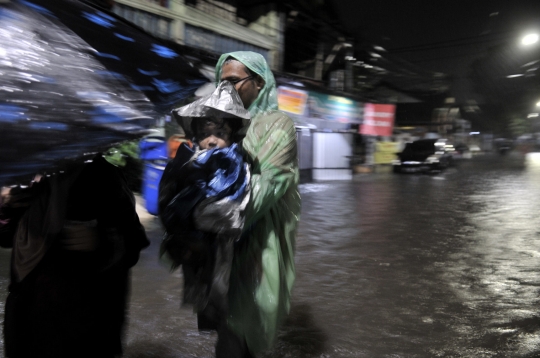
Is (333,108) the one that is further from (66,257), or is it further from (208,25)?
(66,257)

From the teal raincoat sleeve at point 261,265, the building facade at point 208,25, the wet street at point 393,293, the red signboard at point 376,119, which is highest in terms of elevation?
the building facade at point 208,25

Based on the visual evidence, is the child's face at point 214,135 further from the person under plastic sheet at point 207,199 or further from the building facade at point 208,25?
the building facade at point 208,25

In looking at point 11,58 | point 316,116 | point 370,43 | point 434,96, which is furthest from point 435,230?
point 434,96

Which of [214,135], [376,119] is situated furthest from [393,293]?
[376,119]

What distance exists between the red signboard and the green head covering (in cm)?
1863

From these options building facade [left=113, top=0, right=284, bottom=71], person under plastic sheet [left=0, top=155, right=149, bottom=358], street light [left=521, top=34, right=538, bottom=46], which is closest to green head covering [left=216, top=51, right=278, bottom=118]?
person under plastic sheet [left=0, top=155, right=149, bottom=358]

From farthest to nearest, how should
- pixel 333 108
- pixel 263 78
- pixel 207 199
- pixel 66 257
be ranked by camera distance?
pixel 333 108
pixel 263 78
pixel 66 257
pixel 207 199

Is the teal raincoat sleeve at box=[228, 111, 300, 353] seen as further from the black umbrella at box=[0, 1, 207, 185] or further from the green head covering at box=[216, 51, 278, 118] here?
the black umbrella at box=[0, 1, 207, 185]

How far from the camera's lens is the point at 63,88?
1.32 m

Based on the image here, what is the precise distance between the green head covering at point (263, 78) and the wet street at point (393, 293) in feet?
6.30

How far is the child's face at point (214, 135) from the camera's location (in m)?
1.66

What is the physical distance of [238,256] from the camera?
5.96 feet

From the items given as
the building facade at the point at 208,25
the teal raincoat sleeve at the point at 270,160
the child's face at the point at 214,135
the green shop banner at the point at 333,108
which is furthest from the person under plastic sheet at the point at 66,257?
the green shop banner at the point at 333,108

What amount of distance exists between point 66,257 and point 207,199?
587mm
